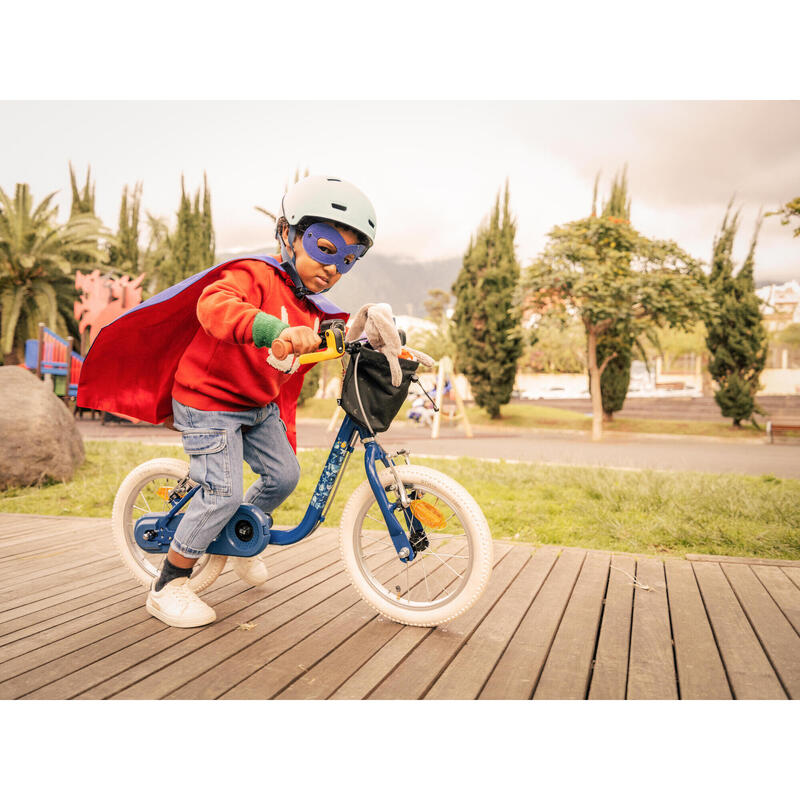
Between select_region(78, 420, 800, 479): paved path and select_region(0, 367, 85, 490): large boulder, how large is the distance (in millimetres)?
2670

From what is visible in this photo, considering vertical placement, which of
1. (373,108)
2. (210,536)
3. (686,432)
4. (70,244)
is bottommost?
(686,432)

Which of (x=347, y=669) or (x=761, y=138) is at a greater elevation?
(x=761, y=138)

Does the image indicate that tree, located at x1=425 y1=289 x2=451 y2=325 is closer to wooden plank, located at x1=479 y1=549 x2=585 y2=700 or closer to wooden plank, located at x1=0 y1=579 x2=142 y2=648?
wooden plank, located at x1=479 y1=549 x2=585 y2=700

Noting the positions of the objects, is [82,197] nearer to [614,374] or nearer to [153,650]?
[153,650]

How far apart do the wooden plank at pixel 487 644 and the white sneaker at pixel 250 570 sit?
745mm

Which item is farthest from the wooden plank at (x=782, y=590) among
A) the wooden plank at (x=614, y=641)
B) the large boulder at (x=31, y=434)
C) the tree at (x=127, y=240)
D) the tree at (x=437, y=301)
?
the tree at (x=437, y=301)

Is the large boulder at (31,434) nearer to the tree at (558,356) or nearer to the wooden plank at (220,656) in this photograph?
the wooden plank at (220,656)

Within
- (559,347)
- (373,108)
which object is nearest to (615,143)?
(373,108)

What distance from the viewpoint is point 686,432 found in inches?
412

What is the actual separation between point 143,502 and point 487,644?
1.27 meters

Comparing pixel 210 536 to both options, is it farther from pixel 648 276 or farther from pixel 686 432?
pixel 686 432

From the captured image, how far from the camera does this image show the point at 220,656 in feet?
5.43

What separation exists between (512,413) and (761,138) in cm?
850

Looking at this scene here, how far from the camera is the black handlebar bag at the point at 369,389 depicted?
184 cm
